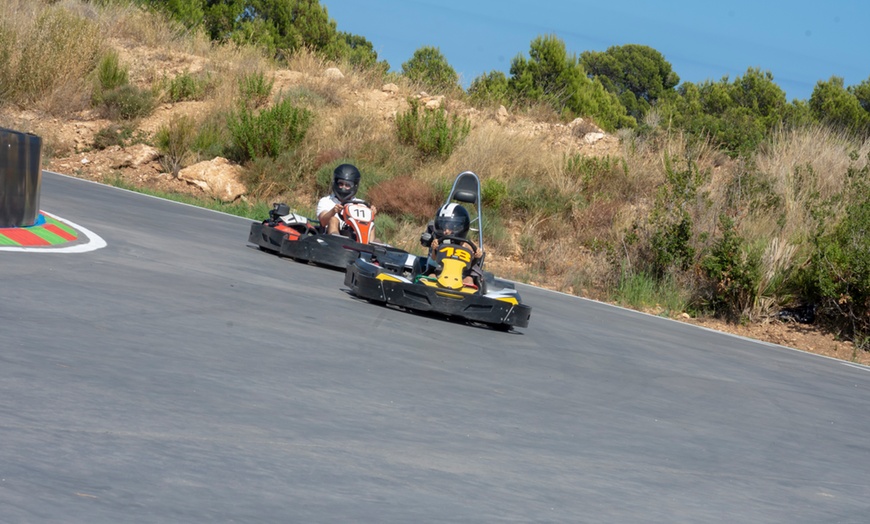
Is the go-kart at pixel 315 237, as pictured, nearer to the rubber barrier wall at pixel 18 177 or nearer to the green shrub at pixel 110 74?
the rubber barrier wall at pixel 18 177

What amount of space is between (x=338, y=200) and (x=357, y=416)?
8917mm

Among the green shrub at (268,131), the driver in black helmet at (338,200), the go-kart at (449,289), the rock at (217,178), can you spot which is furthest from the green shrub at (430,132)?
the go-kart at (449,289)

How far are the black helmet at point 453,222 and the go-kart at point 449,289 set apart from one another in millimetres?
139

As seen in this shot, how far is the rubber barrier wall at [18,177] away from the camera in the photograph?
11.1m

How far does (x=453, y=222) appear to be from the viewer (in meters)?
12.1

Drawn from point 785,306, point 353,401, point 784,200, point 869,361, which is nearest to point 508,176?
point 784,200

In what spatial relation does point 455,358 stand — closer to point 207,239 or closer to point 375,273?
point 375,273

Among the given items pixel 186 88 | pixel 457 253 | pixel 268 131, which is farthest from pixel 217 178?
pixel 457 253

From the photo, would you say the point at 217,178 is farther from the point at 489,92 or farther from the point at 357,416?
the point at 357,416

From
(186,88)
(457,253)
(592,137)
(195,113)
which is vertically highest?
(592,137)

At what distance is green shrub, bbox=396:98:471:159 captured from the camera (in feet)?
86.9

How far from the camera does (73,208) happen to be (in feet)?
51.6

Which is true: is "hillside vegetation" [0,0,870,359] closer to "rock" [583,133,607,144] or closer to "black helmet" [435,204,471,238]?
"rock" [583,133,607,144]

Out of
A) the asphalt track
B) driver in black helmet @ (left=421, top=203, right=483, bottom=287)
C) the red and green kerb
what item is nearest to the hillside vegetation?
the asphalt track
